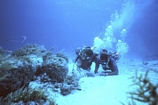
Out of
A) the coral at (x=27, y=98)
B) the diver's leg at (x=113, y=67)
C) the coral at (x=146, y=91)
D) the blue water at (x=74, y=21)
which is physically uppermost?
the blue water at (x=74, y=21)

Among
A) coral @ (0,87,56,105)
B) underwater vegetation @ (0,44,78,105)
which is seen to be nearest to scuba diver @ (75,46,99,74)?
underwater vegetation @ (0,44,78,105)

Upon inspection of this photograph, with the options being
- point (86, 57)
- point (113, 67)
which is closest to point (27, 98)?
point (86, 57)

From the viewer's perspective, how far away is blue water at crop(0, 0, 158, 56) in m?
52.5

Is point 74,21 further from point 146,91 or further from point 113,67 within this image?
point 146,91

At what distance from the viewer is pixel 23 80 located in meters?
3.71

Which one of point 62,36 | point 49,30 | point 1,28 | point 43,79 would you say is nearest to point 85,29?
point 62,36

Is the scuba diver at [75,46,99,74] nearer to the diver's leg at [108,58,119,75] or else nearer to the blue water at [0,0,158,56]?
the diver's leg at [108,58,119,75]

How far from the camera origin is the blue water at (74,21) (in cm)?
5253

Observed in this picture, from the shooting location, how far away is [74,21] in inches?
5689

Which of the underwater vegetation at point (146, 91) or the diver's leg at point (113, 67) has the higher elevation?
the diver's leg at point (113, 67)

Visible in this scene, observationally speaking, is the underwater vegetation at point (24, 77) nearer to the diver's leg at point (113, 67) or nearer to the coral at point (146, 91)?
the coral at point (146, 91)

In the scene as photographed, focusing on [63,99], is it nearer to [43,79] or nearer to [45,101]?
[45,101]

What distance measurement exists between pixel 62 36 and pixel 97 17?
6397 centimetres

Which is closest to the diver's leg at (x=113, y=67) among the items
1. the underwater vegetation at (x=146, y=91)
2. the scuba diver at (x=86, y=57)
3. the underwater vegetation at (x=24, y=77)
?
the scuba diver at (x=86, y=57)
